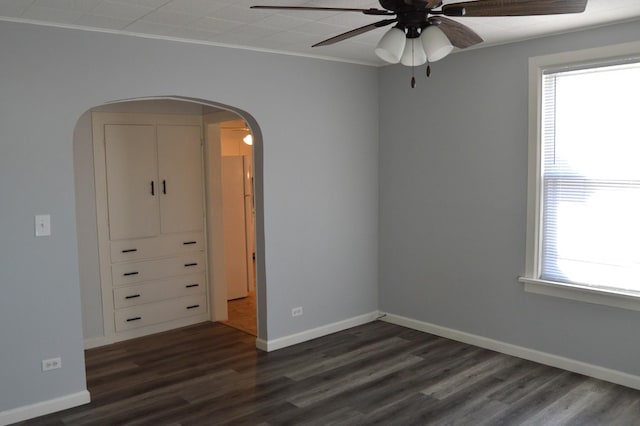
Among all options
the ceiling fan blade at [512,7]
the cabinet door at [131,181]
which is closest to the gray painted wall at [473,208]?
the ceiling fan blade at [512,7]

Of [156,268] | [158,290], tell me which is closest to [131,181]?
[156,268]

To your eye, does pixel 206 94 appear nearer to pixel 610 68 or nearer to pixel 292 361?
pixel 292 361

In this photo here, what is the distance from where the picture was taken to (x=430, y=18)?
8.11 feet

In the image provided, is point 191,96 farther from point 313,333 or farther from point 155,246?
point 313,333

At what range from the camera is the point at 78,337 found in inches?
142

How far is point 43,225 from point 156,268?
184cm

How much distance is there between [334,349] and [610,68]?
2.98 metres

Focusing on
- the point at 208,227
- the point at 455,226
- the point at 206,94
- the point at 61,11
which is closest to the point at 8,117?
the point at 61,11

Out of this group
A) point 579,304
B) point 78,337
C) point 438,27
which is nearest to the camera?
point 438,27

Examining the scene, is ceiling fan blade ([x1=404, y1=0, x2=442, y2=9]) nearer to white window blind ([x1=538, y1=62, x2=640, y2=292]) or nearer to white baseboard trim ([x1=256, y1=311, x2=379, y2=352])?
white window blind ([x1=538, y1=62, x2=640, y2=292])

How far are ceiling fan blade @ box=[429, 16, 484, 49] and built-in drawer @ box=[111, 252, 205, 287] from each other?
3550 millimetres

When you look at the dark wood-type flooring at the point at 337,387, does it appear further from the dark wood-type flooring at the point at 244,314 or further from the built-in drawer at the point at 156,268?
the built-in drawer at the point at 156,268

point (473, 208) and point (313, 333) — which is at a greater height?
point (473, 208)

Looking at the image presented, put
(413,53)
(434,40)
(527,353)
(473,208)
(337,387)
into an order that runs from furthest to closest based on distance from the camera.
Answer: (473,208) < (527,353) < (337,387) < (413,53) < (434,40)
